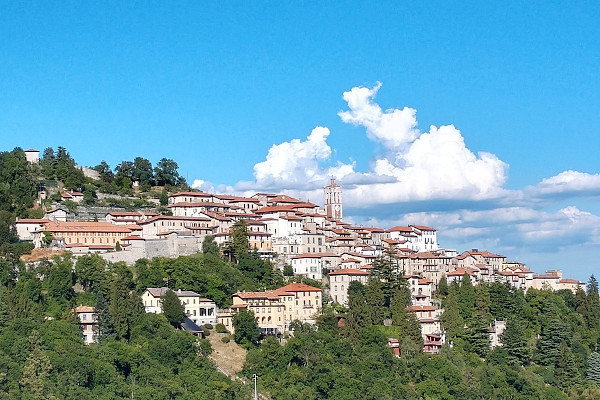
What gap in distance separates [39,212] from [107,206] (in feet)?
27.2

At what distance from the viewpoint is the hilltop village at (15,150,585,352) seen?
70312 mm

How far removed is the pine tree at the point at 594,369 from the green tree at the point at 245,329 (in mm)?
28444

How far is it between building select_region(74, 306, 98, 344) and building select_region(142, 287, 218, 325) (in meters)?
4.17

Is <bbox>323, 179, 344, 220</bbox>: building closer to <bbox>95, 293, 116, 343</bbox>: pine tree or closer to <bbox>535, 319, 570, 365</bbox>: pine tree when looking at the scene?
<bbox>535, 319, 570, 365</bbox>: pine tree

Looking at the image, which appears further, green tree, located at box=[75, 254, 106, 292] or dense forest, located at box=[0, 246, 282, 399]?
green tree, located at box=[75, 254, 106, 292]

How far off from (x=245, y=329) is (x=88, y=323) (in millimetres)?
10071

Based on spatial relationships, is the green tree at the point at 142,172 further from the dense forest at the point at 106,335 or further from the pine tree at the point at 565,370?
the pine tree at the point at 565,370

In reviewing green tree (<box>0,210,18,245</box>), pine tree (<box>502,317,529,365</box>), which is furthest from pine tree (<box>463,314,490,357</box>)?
green tree (<box>0,210,18,245</box>)

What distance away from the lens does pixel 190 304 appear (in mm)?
67938

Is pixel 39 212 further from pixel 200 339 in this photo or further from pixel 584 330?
pixel 584 330

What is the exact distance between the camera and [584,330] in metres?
85.4

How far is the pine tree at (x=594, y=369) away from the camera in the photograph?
79.0 meters

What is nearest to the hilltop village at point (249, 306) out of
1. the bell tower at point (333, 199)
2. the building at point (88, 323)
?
the building at point (88, 323)

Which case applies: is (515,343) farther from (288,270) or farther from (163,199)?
(163,199)
